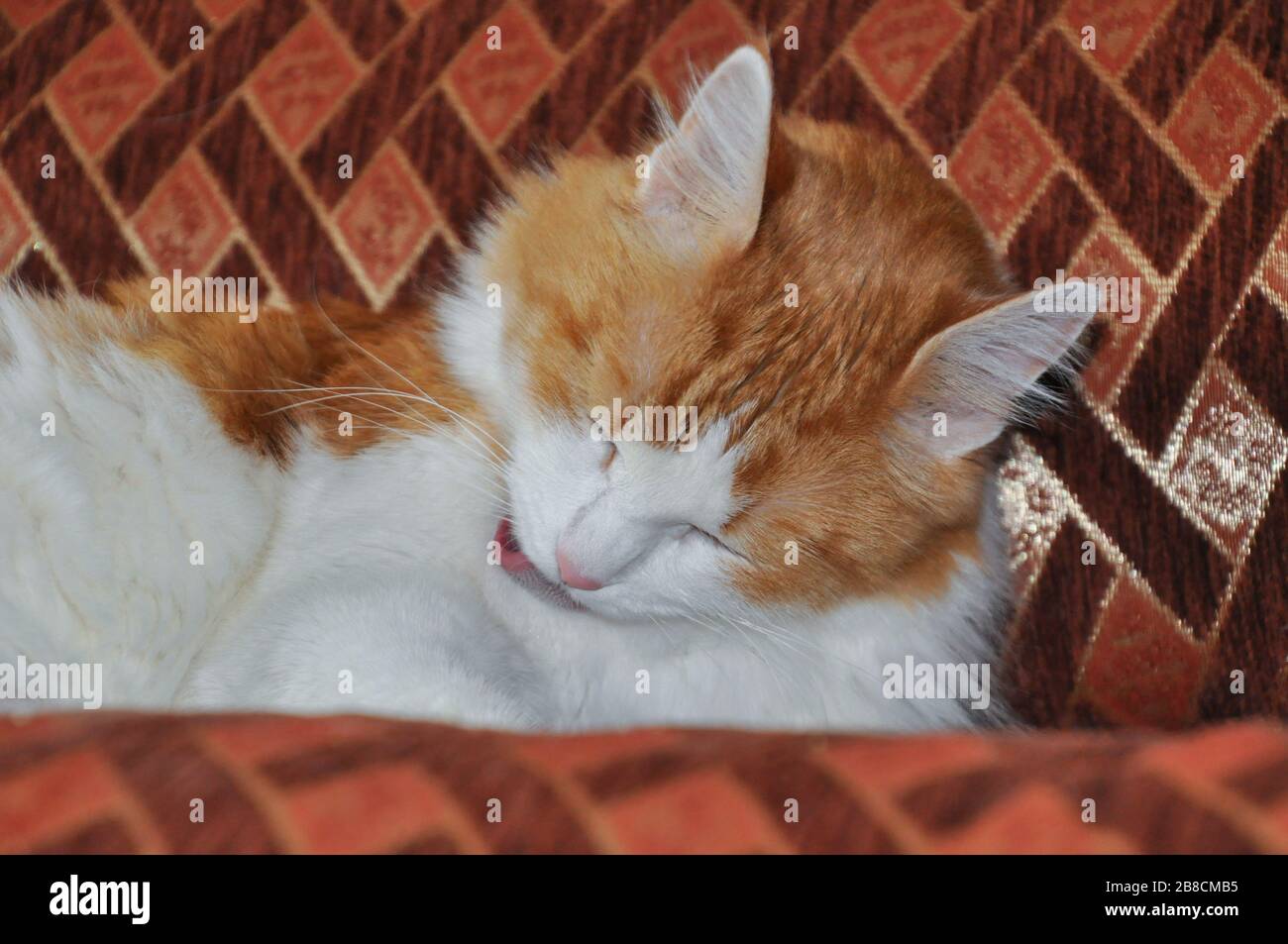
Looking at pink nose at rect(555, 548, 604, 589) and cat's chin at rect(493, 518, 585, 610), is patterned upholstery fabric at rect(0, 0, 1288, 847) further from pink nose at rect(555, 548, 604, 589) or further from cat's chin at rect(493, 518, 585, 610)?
pink nose at rect(555, 548, 604, 589)

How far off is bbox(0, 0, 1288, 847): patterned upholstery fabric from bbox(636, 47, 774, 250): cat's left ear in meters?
0.36

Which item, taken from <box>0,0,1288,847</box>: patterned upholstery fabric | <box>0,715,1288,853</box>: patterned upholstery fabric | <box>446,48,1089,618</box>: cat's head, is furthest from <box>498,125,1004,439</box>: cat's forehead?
<box>0,715,1288,853</box>: patterned upholstery fabric

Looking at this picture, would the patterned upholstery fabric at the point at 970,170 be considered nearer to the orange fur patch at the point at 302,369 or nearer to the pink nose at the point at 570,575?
the orange fur patch at the point at 302,369

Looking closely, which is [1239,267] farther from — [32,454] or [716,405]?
[32,454]

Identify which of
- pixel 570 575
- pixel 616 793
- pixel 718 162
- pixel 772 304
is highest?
pixel 718 162

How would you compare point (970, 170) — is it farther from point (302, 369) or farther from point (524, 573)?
point (302, 369)

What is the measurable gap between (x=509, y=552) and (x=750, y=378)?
42cm

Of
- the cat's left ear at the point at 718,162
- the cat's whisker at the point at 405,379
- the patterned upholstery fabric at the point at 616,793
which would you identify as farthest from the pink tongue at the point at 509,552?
the patterned upholstery fabric at the point at 616,793

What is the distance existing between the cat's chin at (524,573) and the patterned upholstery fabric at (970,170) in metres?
0.49

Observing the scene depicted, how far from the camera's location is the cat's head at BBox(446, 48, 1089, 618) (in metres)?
1.19

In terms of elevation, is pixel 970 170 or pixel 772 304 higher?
pixel 970 170

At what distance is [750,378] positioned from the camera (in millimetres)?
1213

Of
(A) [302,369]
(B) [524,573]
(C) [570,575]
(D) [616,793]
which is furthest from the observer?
(A) [302,369]

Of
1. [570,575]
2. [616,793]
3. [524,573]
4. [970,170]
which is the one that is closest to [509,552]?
[524,573]
